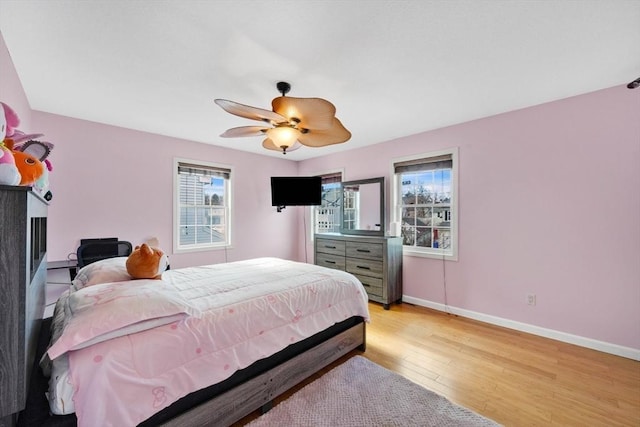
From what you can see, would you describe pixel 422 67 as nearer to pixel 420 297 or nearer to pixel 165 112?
pixel 165 112

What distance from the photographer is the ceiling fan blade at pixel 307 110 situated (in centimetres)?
187

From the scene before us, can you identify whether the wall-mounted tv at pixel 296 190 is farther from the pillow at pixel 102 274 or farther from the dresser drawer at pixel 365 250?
the pillow at pixel 102 274

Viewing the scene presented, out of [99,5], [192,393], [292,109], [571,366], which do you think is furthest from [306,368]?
[99,5]

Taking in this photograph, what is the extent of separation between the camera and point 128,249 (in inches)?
127

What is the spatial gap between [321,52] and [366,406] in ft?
8.21

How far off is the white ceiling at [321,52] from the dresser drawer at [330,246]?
2136mm

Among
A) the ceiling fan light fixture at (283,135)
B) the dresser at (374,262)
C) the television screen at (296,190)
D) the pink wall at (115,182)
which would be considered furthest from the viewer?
the television screen at (296,190)

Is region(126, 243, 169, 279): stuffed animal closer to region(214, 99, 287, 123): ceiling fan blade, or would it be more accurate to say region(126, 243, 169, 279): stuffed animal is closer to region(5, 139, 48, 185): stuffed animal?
region(5, 139, 48, 185): stuffed animal

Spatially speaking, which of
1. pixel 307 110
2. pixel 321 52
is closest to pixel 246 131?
pixel 307 110

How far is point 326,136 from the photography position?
2445 millimetres

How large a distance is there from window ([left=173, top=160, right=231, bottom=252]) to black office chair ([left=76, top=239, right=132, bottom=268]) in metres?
0.81

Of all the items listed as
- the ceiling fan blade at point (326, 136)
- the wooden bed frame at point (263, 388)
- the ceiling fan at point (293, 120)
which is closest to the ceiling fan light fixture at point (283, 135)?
the ceiling fan at point (293, 120)

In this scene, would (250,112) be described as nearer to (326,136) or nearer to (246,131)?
(246,131)

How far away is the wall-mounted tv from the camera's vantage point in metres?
4.46
